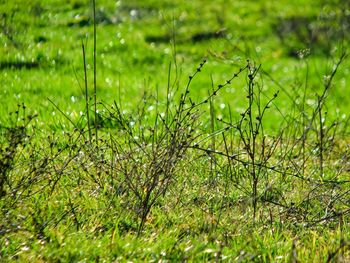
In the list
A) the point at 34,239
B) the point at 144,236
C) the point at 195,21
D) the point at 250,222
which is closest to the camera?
the point at 34,239

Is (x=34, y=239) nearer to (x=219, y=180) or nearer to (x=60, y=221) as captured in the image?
(x=60, y=221)

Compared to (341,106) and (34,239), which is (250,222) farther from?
(341,106)

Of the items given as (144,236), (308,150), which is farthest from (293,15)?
(144,236)

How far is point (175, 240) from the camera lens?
4637mm

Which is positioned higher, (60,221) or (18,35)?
(18,35)

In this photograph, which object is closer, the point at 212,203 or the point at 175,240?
the point at 175,240

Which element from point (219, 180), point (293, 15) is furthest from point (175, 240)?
point (293, 15)

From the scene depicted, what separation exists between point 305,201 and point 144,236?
146 cm

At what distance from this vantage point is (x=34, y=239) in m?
4.47

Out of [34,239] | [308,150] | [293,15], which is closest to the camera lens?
[34,239]

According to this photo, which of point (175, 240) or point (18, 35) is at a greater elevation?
point (18, 35)

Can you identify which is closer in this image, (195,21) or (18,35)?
(18,35)

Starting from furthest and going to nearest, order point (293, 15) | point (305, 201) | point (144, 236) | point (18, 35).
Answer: point (293, 15)
point (18, 35)
point (305, 201)
point (144, 236)

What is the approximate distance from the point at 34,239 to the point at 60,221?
35 centimetres
